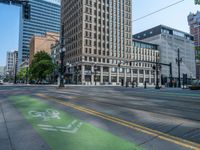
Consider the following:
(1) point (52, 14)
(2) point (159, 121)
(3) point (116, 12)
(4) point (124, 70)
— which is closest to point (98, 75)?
(4) point (124, 70)

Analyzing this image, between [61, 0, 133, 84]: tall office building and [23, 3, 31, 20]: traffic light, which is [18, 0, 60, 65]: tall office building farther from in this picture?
[23, 3, 31, 20]: traffic light

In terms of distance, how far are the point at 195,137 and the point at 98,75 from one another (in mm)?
69453

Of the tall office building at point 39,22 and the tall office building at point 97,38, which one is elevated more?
the tall office building at point 39,22

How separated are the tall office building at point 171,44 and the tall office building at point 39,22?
254ft

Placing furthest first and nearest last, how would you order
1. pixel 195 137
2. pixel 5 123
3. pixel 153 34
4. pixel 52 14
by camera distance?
pixel 52 14
pixel 153 34
pixel 5 123
pixel 195 137

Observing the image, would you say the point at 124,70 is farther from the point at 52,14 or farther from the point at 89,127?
the point at 52,14

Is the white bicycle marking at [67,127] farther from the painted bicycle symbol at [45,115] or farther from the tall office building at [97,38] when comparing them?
the tall office building at [97,38]

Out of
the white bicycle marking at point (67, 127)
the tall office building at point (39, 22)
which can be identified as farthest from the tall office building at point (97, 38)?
the tall office building at point (39, 22)

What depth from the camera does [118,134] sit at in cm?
408

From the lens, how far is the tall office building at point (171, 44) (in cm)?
10544

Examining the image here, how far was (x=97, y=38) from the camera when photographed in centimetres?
7494

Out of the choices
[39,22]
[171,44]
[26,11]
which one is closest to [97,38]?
[26,11]

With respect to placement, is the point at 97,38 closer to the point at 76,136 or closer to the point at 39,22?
the point at 76,136

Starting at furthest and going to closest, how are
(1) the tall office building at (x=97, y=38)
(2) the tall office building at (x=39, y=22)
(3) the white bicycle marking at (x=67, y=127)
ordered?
(2) the tall office building at (x=39, y=22) < (1) the tall office building at (x=97, y=38) < (3) the white bicycle marking at (x=67, y=127)
